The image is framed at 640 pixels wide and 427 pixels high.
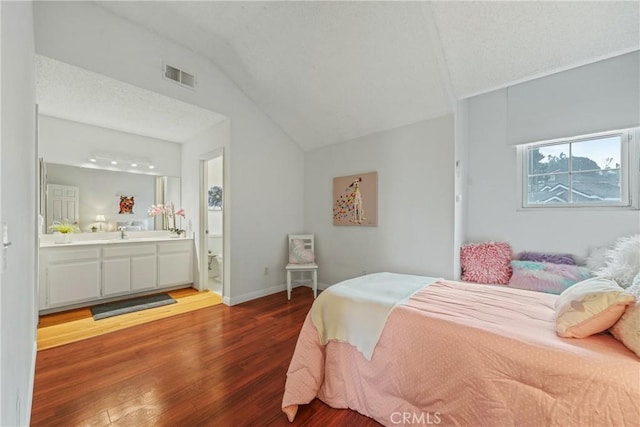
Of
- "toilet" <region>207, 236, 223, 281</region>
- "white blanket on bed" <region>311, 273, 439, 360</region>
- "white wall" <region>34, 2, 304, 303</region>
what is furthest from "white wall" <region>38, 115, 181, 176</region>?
"white blanket on bed" <region>311, 273, 439, 360</region>

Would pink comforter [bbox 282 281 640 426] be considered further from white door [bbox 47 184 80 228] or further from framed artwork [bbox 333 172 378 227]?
white door [bbox 47 184 80 228]

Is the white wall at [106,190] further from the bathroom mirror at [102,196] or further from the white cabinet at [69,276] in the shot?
the white cabinet at [69,276]

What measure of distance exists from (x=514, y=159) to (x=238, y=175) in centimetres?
348

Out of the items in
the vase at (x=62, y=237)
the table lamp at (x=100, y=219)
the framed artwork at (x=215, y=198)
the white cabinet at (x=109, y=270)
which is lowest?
the white cabinet at (x=109, y=270)

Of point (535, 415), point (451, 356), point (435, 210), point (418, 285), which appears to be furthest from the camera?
point (435, 210)

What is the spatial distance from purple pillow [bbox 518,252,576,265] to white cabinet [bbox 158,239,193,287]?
4.54 meters

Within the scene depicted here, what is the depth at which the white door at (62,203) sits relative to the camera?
3.29 m

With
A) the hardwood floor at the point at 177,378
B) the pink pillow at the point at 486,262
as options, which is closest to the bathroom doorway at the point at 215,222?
the hardwood floor at the point at 177,378

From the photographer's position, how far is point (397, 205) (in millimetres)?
3275

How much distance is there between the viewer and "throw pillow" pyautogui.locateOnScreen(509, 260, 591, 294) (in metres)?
2.59

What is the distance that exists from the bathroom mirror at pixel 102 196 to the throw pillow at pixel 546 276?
4.85 m

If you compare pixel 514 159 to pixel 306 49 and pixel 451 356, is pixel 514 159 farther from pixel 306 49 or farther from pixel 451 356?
pixel 451 356

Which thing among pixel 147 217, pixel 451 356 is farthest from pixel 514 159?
pixel 147 217

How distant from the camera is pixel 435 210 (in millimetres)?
2973
